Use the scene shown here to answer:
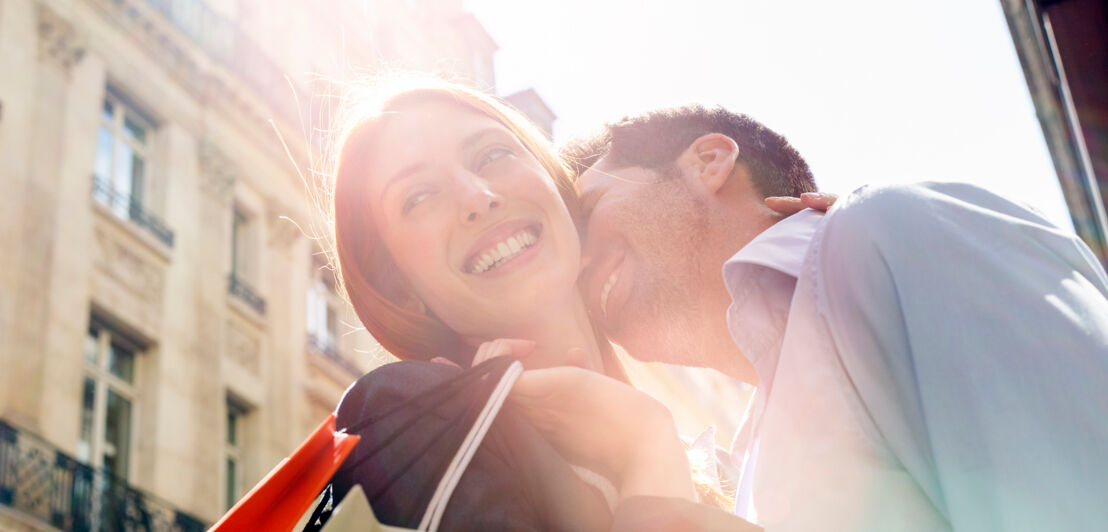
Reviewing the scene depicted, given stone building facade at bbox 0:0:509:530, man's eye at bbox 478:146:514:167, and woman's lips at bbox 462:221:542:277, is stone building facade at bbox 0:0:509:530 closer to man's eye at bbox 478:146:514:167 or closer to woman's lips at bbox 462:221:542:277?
man's eye at bbox 478:146:514:167

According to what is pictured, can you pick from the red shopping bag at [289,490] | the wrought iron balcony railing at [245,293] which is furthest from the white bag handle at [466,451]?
the wrought iron balcony railing at [245,293]

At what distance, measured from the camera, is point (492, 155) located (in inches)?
122

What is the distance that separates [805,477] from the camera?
2.11 meters

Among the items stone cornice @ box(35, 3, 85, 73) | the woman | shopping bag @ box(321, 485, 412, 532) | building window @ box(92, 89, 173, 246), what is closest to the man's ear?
the woman

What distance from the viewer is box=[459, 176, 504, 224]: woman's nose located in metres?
2.88

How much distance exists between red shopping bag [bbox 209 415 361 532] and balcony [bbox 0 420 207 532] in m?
11.0

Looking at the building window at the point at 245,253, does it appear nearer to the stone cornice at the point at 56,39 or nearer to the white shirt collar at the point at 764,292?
the stone cornice at the point at 56,39

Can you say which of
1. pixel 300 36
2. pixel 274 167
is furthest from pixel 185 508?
pixel 300 36

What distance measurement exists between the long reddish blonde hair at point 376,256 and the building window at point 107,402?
11292 mm

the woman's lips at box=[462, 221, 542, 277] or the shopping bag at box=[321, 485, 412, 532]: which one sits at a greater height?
the woman's lips at box=[462, 221, 542, 277]

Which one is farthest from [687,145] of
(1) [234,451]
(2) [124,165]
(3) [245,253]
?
(3) [245,253]

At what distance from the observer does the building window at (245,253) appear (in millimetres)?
17812

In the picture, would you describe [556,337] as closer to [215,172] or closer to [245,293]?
[245,293]

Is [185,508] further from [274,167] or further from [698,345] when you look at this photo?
[698,345]
